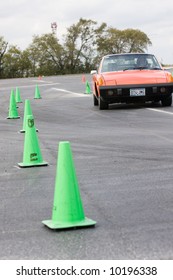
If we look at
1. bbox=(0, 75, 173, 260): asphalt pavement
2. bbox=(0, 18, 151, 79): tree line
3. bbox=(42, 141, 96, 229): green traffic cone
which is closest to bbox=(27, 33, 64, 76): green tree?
bbox=(0, 18, 151, 79): tree line

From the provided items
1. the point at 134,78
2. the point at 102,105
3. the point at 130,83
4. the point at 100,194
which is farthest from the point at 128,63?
the point at 100,194

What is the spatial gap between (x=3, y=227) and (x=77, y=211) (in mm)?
651

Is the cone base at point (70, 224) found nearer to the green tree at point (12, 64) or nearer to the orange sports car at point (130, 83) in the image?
the orange sports car at point (130, 83)

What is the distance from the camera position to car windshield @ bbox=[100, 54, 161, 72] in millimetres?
19469

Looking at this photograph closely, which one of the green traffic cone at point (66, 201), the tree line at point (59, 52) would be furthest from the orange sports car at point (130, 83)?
the tree line at point (59, 52)

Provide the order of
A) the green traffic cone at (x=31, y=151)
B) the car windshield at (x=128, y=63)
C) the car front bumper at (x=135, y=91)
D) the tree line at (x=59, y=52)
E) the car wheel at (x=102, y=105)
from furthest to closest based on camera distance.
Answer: the tree line at (x=59, y=52), the car windshield at (x=128, y=63), the car wheel at (x=102, y=105), the car front bumper at (x=135, y=91), the green traffic cone at (x=31, y=151)

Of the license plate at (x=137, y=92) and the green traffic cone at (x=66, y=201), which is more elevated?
the license plate at (x=137, y=92)

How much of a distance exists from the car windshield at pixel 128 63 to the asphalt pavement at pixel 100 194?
15.4 ft

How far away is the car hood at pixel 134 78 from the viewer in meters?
18.6

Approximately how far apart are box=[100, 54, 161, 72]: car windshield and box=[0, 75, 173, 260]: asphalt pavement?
471 cm

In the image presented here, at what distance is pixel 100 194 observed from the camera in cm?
744

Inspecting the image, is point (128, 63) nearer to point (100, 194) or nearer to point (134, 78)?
point (134, 78)

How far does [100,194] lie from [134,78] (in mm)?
11498

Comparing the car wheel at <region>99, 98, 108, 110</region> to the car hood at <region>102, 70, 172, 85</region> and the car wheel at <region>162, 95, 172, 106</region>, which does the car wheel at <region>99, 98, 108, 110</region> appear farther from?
the car wheel at <region>162, 95, 172, 106</region>
